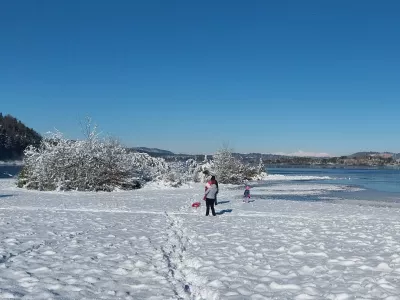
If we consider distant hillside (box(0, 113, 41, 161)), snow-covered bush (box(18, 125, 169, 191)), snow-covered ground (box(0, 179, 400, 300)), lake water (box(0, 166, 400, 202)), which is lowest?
lake water (box(0, 166, 400, 202))

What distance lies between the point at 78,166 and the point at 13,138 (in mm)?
99721

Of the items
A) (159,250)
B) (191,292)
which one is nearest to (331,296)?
(191,292)

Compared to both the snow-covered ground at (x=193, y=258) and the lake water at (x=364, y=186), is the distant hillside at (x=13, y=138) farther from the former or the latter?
the snow-covered ground at (x=193, y=258)

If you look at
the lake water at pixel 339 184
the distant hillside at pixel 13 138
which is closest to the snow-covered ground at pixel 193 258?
the lake water at pixel 339 184

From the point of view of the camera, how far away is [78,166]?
34.9 metres

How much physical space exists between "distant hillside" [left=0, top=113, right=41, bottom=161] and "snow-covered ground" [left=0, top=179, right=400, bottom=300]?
112566 millimetres

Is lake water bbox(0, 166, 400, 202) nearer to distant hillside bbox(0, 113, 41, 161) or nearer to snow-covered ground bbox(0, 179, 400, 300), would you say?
snow-covered ground bbox(0, 179, 400, 300)

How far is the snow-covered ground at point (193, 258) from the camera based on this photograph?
7.63m

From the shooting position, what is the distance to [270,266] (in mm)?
9578

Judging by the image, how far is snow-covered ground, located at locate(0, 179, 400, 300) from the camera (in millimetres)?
7629

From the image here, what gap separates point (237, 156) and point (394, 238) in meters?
50.2

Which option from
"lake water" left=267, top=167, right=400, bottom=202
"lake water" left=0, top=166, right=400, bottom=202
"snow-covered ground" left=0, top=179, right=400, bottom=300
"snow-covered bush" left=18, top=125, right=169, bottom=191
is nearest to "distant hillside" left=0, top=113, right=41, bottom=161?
"lake water" left=0, top=166, right=400, bottom=202

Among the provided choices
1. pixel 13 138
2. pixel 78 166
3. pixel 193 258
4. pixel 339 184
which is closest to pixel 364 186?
pixel 339 184

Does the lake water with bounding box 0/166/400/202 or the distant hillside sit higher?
the distant hillside
